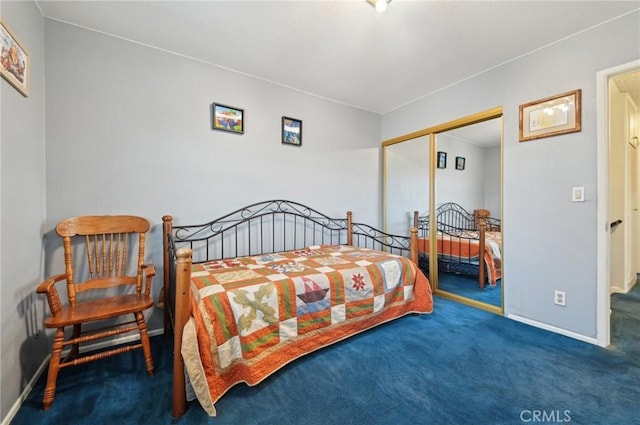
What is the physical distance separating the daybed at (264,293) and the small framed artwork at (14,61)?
1.07 m

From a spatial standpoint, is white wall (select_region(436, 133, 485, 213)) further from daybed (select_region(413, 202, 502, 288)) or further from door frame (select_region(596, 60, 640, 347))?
door frame (select_region(596, 60, 640, 347))

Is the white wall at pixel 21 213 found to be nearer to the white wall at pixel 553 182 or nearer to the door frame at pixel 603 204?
the white wall at pixel 553 182

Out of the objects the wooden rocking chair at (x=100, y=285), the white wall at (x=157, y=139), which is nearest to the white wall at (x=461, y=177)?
the white wall at (x=157, y=139)

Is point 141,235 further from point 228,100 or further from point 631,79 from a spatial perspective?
point 631,79

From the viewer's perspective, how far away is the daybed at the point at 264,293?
1.27 meters

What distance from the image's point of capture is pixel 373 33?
6.39ft

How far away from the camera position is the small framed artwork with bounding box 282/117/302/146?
2.78 m

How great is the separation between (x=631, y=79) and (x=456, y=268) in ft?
7.97

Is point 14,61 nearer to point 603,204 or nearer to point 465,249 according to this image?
point 603,204

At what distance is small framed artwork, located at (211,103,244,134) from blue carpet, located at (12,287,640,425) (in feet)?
6.09

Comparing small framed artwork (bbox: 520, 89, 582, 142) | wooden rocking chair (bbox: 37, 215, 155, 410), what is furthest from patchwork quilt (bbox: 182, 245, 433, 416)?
small framed artwork (bbox: 520, 89, 582, 142)

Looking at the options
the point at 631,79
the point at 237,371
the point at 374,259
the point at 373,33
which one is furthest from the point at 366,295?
the point at 631,79

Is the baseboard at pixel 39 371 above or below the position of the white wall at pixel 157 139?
below

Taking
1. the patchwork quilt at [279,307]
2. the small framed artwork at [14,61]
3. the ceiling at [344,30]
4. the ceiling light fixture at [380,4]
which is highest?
the ceiling at [344,30]
